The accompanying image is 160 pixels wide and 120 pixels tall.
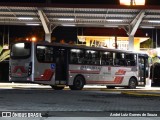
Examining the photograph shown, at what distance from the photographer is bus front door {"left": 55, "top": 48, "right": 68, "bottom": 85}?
24.8 m

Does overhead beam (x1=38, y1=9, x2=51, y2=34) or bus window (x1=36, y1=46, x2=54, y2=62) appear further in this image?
overhead beam (x1=38, y1=9, x2=51, y2=34)

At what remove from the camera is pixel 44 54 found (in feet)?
79.0

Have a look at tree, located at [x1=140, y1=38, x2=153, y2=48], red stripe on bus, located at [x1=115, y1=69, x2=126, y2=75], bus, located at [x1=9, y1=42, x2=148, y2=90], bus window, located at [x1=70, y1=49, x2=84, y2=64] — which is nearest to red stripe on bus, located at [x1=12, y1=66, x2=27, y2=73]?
bus, located at [x1=9, y1=42, x2=148, y2=90]

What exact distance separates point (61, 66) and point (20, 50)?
8.96 ft

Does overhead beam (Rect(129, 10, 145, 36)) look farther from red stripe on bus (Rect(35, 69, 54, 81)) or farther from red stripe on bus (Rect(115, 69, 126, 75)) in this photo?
red stripe on bus (Rect(35, 69, 54, 81))

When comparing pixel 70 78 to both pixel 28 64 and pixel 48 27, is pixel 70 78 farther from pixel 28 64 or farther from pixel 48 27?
pixel 48 27

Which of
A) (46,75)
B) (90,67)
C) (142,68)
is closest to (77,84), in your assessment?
(90,67)

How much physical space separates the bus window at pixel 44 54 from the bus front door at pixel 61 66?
0.51m

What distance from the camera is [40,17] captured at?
105 feet

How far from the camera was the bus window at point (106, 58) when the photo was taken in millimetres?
27297

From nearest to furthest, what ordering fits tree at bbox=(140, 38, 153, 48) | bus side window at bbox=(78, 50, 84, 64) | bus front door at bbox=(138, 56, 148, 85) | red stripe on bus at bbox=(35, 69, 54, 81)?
red stripe on bus at bbox=(35, 69, 54, 81), bus side window at bbox=(78, 50, 84, 64), bus front door at bbox=(138, 56, 148, 85), tree at bbox=(140, 38, 153, 48)

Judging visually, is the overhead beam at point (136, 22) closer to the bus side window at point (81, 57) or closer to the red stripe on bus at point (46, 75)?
the bus side window at point (81, 57)

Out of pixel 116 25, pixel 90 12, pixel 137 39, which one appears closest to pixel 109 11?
pixel 90 12

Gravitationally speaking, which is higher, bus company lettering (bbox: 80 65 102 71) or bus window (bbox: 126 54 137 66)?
bus window (bbox: 126 54 137 66)
